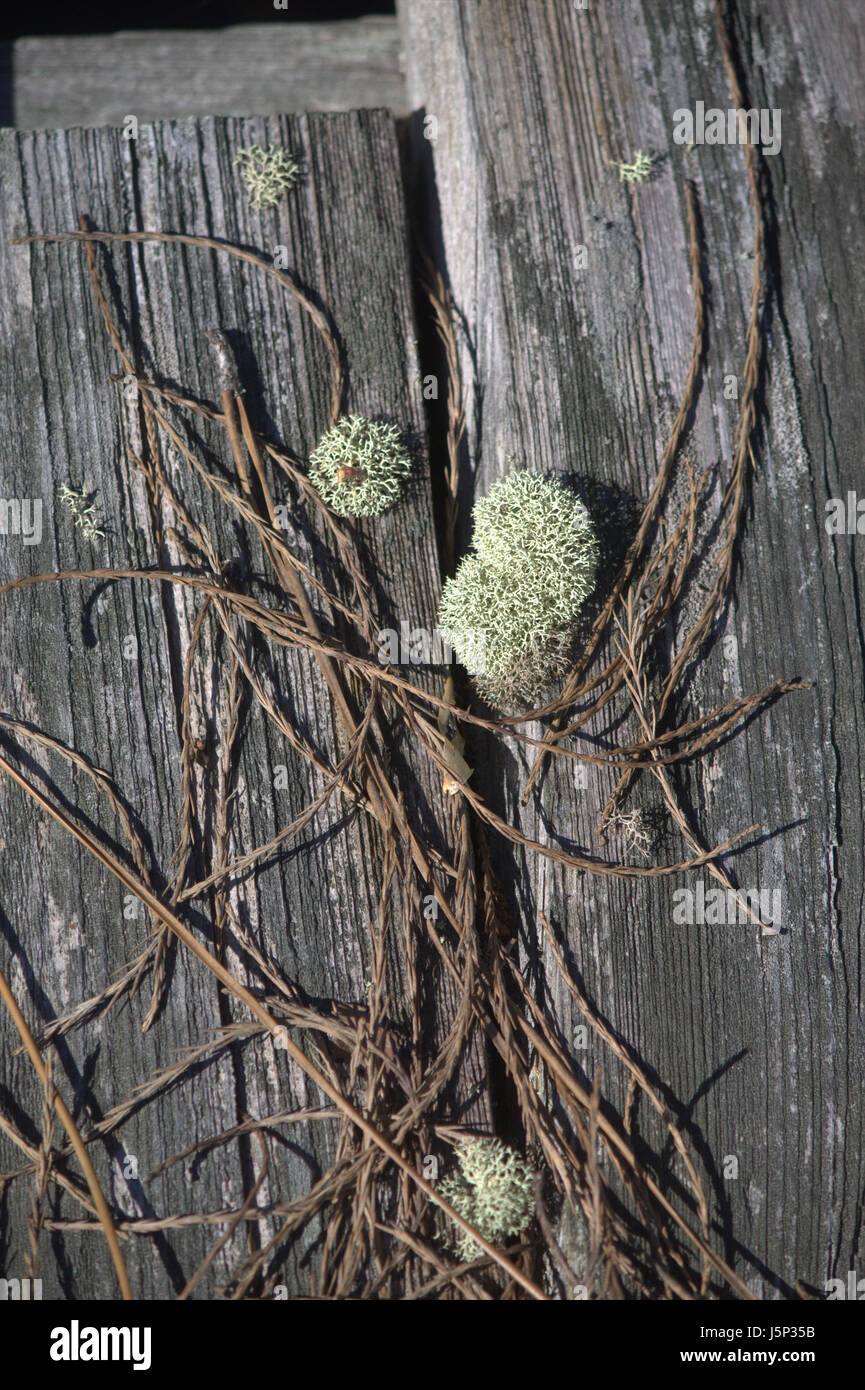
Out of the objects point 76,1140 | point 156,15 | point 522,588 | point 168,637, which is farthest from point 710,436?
point 76,1140

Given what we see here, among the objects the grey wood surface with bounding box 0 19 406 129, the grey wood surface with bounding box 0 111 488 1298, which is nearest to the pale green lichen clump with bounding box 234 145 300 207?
the grey wood surface with bounding box 0 111 488 1298

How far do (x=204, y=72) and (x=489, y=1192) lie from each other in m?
3.89

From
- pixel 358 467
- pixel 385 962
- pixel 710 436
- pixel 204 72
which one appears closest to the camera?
pixel 385 962

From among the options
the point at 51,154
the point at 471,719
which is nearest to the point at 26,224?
the point at 51,154

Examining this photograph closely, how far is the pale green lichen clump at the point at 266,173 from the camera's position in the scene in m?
2.45

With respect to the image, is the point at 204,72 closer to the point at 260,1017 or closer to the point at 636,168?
the point at 636,168

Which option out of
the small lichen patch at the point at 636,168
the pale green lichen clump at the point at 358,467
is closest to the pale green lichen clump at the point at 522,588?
the pale green lichen clump at the point at 358,467

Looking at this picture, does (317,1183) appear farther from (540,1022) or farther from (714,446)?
(714,446)

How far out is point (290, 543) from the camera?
7.66 feet

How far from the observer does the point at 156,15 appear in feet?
9.39

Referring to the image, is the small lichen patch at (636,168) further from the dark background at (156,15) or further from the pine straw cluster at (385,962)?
the dark background at (156,15)

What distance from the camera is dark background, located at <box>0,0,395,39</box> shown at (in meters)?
2.83

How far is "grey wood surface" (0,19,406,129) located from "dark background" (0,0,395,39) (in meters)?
0.06

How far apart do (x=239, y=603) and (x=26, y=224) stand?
1459 millimetres
